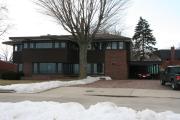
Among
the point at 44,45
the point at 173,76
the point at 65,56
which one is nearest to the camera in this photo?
the point at 173,76

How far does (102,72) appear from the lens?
157ft

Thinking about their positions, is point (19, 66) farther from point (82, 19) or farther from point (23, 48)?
→ point (82, 19)

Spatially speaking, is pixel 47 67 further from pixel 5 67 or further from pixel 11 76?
pixel 5 67

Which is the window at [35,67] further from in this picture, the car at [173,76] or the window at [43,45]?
the car at [173,76]

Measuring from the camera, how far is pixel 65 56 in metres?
45.6

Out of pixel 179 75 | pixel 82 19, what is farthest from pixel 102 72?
pixel 179 75

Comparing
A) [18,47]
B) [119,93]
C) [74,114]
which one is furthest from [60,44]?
[74,114]

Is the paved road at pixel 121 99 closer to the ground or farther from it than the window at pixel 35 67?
closer to the ground

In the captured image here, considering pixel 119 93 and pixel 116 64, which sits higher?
pixel 116 64

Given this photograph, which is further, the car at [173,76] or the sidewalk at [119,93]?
the car at [173,76]

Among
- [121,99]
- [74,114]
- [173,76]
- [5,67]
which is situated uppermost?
[5,67]

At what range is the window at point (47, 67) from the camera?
46.2 meters

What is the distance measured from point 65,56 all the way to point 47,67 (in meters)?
2.95

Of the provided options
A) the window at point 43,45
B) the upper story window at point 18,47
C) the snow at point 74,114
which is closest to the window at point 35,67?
the window at point 43,45
